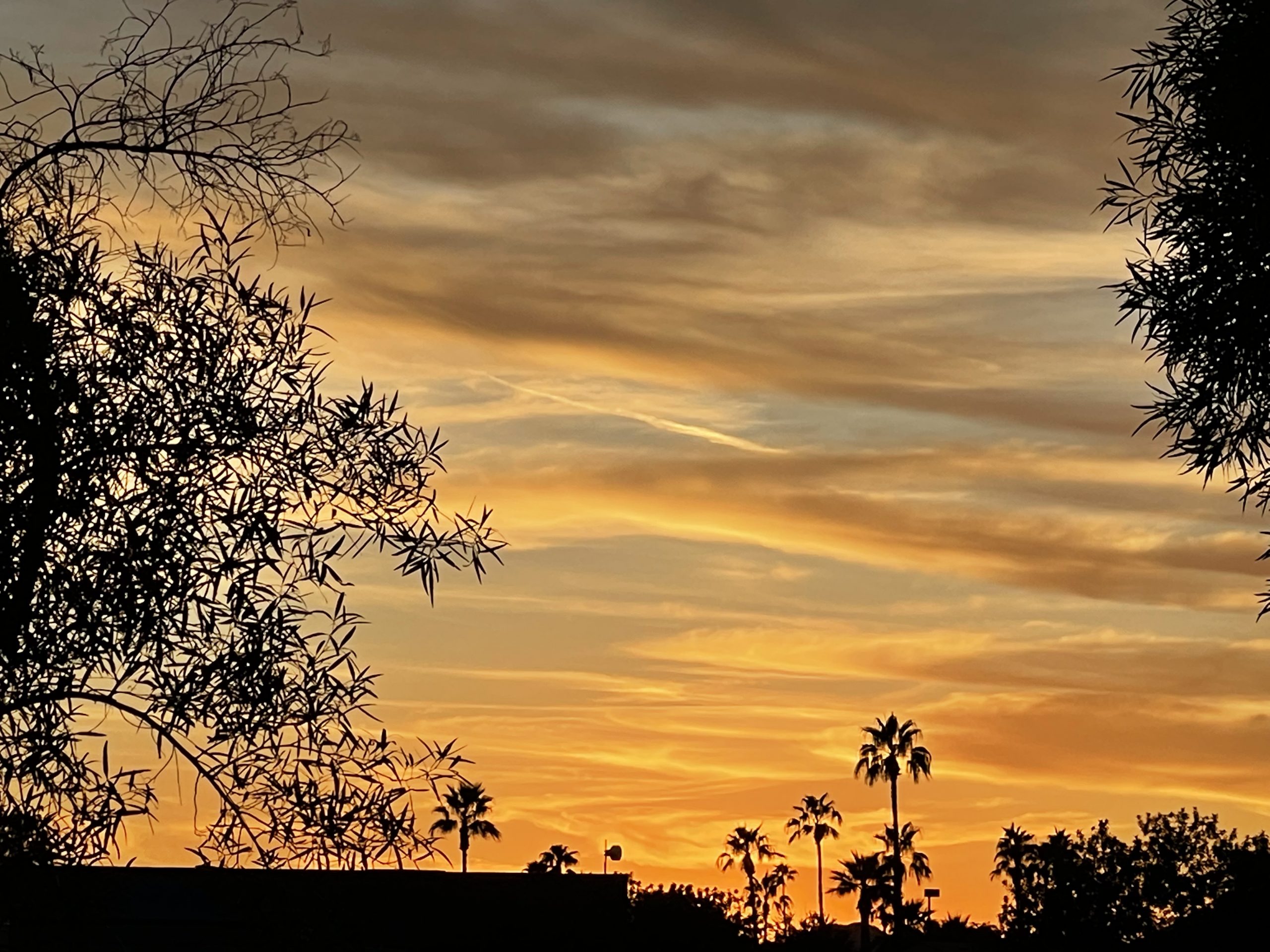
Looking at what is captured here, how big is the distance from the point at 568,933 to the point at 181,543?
59.7 metres

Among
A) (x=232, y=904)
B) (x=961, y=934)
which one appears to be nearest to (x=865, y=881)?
(x=961, y=934)

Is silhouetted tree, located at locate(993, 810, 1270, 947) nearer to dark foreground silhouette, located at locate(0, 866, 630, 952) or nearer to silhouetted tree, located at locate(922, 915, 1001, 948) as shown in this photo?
silhouetted tree, located at locate(922, 915, 1001, 948)

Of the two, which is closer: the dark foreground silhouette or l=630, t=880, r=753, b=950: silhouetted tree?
the dark foreground silhouette

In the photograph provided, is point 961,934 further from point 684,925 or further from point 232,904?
point 232,904

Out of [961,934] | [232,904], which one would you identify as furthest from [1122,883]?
[232,904]

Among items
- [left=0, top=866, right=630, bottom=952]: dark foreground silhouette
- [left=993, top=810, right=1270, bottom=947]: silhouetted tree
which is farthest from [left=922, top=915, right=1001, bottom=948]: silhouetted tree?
[left=0, top=866, right=630, bottom=952]: dark foreground silhouette

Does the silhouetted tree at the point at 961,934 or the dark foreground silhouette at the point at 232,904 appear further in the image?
the silhouetted tree at the point at 961,934

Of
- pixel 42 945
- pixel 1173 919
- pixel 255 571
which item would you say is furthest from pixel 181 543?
pixel 1173 919

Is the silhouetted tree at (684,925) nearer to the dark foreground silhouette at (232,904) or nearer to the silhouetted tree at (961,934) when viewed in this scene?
the silhouetted tree at (961,934)

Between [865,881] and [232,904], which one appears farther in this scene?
[865,881]

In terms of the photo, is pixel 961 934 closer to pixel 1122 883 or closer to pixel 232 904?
pixel 1122 883

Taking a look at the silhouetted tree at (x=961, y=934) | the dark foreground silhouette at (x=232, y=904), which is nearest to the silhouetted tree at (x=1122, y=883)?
the silhouetted tree at (x=961, y=934)

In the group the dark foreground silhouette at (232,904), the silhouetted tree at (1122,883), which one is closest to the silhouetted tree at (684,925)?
the silhouetted tree at (1122,883)

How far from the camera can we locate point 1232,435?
17.2m
